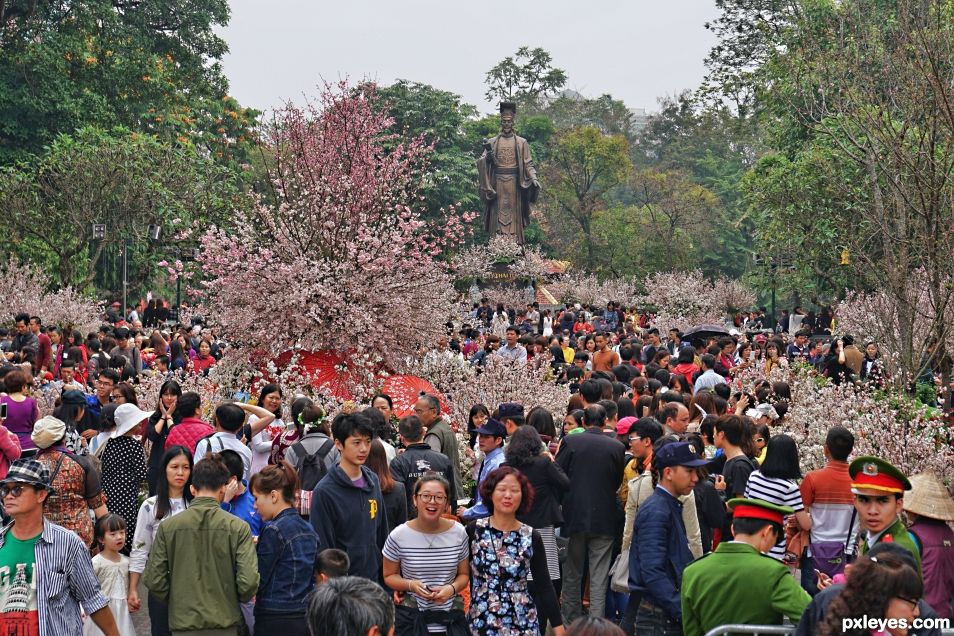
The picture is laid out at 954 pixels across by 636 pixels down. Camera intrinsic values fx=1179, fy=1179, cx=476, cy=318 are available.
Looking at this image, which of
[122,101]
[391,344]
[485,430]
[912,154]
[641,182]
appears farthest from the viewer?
[641,182]

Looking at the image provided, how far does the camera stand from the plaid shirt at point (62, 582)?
5.34 m

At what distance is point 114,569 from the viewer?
7.20 metres

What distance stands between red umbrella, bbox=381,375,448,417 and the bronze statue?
88.7 ft

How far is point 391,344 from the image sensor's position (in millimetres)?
14031

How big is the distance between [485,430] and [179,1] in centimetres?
3883

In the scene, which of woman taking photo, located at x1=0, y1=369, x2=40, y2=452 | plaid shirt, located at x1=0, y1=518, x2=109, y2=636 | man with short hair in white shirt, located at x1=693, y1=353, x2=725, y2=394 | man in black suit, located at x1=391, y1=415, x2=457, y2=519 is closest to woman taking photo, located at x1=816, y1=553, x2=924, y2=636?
plaid shirt, located at x1=0, y1=518, x2=109, y2=636

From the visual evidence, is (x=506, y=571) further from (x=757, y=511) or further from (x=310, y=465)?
(x=310, y=465)

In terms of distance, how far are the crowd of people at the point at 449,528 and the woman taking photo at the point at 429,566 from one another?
1 centimetres

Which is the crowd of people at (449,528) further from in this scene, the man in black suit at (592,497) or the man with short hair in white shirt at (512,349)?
the man with short hair in white shirt at (512,349)

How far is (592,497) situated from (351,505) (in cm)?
201

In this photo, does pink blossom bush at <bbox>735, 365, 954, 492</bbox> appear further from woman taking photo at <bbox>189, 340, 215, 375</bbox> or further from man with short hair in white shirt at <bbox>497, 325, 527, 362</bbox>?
woman taking photo at <bbox>189, 340, 215, 375</bbox>

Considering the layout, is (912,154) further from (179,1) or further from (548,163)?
(548,163)

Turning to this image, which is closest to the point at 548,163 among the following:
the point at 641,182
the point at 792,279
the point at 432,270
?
the point at 641,182

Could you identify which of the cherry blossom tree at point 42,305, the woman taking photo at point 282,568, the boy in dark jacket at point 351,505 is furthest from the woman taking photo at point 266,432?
the cherry blossom tree at point 42,305
